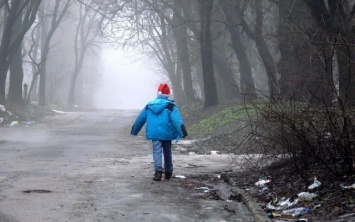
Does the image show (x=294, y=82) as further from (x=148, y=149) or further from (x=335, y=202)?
(x=148, y=149)

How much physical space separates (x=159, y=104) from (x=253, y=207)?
3.95 m

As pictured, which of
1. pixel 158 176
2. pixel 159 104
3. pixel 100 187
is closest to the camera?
pixel 100 187

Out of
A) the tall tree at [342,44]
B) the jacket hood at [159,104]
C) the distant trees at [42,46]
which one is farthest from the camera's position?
the distant trees at [42,46]

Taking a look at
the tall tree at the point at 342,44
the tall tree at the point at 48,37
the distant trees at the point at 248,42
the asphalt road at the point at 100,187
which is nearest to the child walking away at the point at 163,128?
the asphalt road at the point at 100,187

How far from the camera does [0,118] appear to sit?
29.0 meters

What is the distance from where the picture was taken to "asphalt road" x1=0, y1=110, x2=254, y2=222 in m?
8.65

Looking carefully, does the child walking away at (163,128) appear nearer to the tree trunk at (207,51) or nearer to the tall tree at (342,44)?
the tall tree at (342,44)

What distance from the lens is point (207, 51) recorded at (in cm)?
3094

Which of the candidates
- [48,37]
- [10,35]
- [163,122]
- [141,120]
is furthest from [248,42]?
[163,122]

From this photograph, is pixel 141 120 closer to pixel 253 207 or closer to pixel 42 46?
pixel 253 207

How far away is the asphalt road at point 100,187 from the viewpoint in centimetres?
865

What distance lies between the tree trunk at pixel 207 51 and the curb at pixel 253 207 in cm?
1978

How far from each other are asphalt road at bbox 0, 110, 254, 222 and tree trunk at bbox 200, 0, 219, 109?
11645 millimetres

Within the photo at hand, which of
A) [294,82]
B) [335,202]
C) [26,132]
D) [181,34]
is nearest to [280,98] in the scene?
[294,82]
